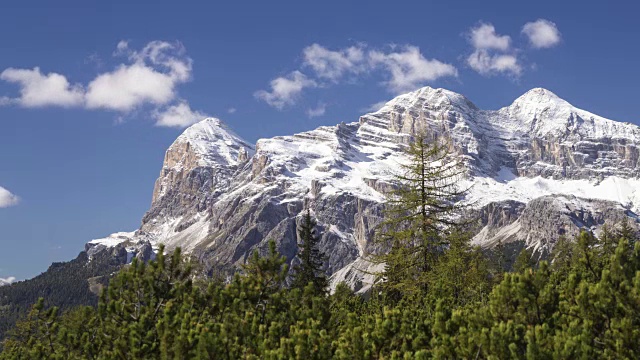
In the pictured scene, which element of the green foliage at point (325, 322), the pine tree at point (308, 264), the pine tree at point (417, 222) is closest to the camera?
the green foliage at point (325, 322)

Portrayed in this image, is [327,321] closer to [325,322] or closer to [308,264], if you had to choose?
[325,322]

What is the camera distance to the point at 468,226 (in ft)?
125

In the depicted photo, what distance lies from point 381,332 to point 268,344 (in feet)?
8.10

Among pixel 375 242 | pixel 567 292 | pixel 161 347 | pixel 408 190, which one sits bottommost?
pixel 161 347

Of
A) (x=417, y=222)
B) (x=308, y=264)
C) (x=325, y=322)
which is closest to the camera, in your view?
(x=325, y=322)

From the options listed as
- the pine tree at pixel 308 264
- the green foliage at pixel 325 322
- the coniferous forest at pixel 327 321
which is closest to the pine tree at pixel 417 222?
the coniferous forest at pixel 327 321

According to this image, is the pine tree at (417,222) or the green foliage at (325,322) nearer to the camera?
the green foliage at (325,322)

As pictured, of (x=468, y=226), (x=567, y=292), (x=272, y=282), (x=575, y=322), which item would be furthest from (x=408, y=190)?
(x=575, y=322)

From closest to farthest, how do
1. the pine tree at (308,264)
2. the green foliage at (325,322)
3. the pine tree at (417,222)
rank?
the green foliage at (325,322), the pine tree at (417,222), the pine tree at (308,264)

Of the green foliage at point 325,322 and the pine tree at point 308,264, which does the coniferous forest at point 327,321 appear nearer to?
the green foliage at point 325,322

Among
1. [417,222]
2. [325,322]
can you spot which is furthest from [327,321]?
[417,222]

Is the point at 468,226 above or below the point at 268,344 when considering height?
above

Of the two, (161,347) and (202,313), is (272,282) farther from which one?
(161,347)

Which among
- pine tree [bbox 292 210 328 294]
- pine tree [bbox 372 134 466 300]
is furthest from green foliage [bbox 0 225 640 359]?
pine tree [bbox 292 210 328 294]
